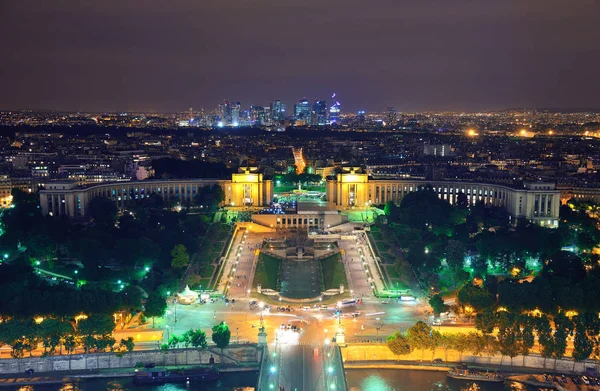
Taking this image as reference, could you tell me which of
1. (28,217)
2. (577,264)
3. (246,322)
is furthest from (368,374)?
(28,217)

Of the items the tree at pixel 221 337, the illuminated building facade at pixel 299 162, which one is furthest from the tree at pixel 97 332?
the illuminated building facade at pixel 299 162

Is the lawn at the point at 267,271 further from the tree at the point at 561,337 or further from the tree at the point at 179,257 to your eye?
the tree at the point at 561,337

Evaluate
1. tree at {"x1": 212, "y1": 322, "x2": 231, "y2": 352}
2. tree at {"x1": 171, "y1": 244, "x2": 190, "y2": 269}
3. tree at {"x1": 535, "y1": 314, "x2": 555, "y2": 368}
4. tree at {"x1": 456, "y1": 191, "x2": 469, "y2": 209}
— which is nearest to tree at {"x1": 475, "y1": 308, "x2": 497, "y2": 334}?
tree at {"x1": 535, "y1": 314, "x2": 555, "y2": 368}

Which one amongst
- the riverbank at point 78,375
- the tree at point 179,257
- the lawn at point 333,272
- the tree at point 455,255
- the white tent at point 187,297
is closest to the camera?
the riverbank at point 78,375

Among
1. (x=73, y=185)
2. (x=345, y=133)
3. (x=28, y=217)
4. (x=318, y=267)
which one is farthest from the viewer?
(x=345, y=133)

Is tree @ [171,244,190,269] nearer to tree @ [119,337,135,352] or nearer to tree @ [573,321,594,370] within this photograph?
tree @ [119,337,135,352]

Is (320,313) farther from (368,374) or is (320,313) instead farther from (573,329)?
(573,329)
